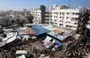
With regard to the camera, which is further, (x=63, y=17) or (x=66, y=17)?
(x=63, y=17)

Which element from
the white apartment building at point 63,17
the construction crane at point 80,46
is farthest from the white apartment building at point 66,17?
the construction crane at point 80,46

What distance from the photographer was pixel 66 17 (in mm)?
35062

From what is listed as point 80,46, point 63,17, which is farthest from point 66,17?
point 80,46

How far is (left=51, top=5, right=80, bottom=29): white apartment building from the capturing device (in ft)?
103

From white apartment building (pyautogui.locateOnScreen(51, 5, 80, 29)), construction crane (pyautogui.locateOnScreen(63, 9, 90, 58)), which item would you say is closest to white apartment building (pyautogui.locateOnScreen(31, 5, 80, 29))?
white apartment building (pyautogui.locateOnScreen(51, 5, 80, 29))

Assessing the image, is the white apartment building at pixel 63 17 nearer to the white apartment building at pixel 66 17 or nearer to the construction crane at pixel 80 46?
the white apartment building at pixel 66 17

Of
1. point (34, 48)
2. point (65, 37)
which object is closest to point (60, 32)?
point (65, 37)

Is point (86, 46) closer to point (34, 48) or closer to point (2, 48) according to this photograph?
point (34, 48)

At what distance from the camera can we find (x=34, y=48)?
59.1 ft

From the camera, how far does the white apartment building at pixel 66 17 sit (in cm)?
3146

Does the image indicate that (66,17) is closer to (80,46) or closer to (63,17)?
(63,17)

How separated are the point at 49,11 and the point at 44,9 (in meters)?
2.02

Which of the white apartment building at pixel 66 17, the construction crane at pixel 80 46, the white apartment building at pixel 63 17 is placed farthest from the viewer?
the white apartment building at pixel 63 17

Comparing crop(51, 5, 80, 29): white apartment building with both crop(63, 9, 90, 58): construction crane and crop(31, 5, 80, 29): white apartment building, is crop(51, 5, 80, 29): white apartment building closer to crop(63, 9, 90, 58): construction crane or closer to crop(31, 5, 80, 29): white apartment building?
crop(31, 5, 80, 29): white apartment building
